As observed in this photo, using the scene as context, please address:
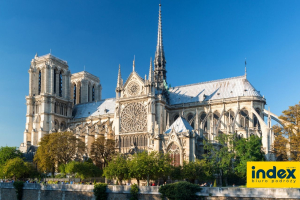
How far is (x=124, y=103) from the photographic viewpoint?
→ 7238cm

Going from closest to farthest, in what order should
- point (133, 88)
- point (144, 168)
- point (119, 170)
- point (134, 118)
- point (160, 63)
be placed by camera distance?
point (144, 168), point (119, 170), point (134, 118), point (133, 88), point (160, 63)

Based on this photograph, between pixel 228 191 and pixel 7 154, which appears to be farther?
pixel 7 154

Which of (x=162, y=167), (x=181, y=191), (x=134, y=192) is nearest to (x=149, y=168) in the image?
(x=162, y=167)

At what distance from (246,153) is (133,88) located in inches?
1084

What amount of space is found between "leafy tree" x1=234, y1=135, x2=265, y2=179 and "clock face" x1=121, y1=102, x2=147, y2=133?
69.5 feet

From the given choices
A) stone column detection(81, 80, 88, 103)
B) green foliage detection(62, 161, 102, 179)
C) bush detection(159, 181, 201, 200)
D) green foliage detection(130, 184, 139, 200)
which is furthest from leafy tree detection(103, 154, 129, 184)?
stone column detection(81, 80, 88, 103)

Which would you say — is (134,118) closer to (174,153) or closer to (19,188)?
(174,153)

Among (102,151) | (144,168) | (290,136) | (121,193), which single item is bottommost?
(121,193)

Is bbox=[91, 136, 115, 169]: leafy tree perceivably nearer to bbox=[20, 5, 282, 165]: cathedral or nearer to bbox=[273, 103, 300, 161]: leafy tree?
bbox=[20, 5, 282, 165]: cathedral

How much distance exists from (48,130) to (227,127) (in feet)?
122

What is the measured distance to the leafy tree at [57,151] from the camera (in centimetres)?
6234

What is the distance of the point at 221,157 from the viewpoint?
5069cm

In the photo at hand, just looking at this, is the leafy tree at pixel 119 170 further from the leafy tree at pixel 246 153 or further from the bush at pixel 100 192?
the leafy tree at pixel 246 153

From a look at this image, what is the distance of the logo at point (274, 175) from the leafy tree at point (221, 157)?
13574mm
